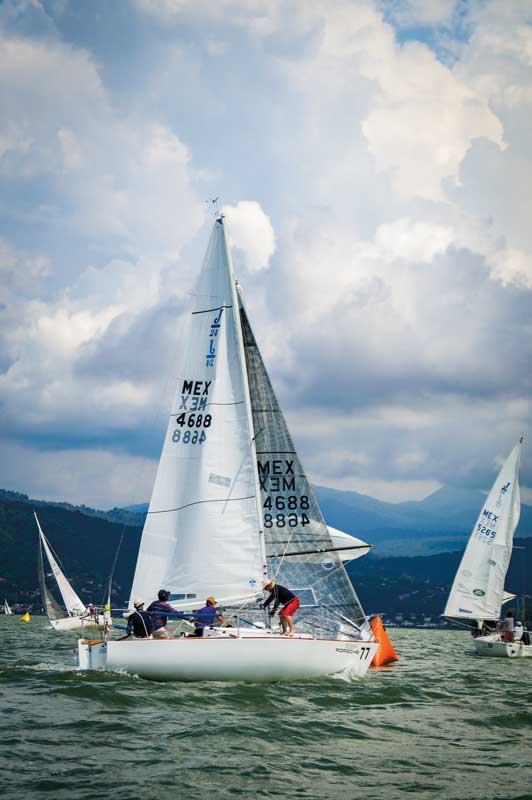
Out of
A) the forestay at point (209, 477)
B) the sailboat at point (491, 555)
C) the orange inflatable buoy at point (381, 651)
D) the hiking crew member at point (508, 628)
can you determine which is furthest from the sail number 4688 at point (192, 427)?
the sailboat at point (491, 555)

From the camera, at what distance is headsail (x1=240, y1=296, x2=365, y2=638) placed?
21.9 metres

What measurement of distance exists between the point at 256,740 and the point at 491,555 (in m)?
32.8

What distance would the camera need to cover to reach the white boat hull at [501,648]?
3603cm

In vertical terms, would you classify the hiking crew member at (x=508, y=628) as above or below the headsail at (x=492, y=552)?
below

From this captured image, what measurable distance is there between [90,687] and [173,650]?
182 centimetres

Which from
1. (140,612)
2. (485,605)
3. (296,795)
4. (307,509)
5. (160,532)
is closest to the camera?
(296,795)

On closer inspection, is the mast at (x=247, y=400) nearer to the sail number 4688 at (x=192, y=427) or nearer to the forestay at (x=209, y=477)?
the forestay at (x=209, y=477)

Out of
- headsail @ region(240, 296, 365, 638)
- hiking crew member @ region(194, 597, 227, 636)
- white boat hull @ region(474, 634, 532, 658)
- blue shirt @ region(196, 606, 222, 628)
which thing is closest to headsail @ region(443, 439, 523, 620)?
white boat hull @ region(474, 634, 532, 658)

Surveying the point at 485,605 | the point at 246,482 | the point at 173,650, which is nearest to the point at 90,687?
the point at 173,650

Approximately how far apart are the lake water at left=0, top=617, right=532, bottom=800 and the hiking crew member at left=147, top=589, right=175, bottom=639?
108 cm

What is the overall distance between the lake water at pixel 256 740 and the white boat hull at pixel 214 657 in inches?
11.1

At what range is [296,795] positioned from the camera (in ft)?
32.4

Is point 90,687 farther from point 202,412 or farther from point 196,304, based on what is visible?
point 196,304

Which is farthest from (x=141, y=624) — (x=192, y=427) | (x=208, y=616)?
(x=192, y=427)
